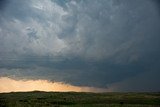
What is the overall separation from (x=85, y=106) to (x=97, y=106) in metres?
4.35

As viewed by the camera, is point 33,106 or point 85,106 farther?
point 85,106

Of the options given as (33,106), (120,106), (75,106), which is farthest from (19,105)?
(120,106)

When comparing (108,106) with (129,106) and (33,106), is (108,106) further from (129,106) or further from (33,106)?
(33,106)

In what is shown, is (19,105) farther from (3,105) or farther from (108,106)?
(108,106)

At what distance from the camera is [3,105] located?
102 meters

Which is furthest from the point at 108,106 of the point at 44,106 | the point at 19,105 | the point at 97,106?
the point at 19,105

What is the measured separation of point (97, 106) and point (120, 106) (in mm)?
7258

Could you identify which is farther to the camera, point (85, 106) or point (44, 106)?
point (85, 106)

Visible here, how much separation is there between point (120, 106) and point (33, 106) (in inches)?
1070

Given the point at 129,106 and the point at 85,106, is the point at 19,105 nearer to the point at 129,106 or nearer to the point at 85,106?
the point at 85,106

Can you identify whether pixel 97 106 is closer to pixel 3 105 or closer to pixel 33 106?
pixel 33 106

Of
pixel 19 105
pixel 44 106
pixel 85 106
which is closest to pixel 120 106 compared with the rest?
pixel 85 106

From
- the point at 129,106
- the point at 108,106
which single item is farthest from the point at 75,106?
the point at 129,106

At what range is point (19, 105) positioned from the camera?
99.5 meters
